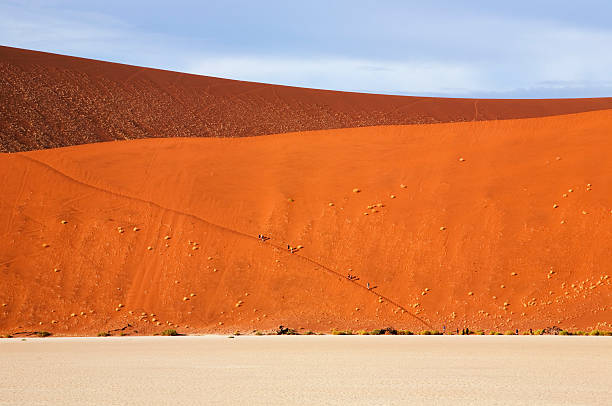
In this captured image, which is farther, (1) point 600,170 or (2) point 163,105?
(2) point 163,105

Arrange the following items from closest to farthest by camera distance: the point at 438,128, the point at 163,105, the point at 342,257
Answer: the point at 342,257 → the point at 438,128 → the point at 163,105

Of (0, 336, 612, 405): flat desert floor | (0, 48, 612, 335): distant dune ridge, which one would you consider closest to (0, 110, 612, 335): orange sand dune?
(0, 48, 612, 335): distant dune ridge

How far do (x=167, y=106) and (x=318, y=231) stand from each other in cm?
2838

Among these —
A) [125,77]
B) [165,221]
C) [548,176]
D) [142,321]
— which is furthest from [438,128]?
[125,77]

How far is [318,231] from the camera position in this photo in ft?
92.3

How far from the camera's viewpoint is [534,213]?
27750 mm

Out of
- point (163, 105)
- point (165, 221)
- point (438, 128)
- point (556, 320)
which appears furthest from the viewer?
point (163, 105)

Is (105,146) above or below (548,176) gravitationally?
below

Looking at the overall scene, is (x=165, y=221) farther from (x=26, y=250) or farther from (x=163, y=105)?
(x=163, y=105)

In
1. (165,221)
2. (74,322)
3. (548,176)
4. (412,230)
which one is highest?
(548,176)

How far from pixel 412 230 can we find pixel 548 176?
606cm

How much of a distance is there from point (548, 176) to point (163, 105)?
3097cm

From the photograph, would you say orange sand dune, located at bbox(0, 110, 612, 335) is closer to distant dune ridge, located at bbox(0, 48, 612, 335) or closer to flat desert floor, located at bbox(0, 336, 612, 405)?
distant dune ridge, located at bbox(0, 48, 612, 335)

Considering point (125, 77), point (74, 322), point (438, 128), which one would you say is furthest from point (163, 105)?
point (74, 322)
